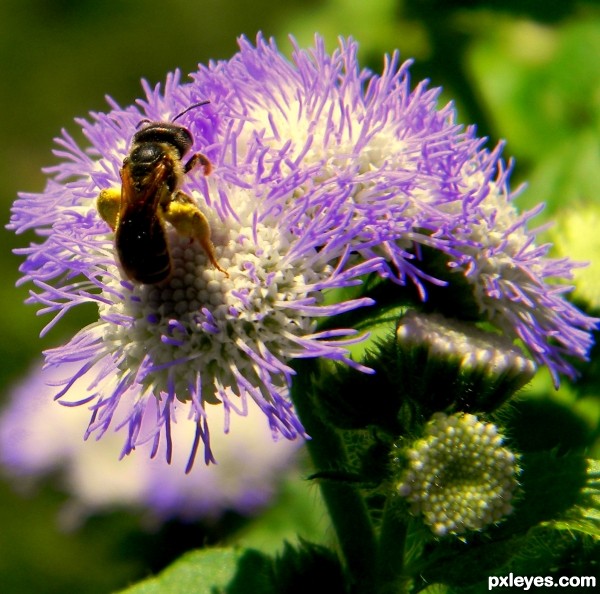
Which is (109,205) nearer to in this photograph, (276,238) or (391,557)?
(276,238)

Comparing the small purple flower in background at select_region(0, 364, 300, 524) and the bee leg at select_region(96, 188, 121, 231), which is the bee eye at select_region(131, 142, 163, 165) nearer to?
the bee leg at select_region(96, 188, 121, 231)

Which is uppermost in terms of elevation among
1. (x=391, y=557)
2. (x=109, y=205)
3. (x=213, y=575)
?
(x=109, y=205)

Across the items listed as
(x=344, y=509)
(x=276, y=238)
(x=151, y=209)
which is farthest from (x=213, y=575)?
(x=151, y=209)

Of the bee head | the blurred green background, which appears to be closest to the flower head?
the bee head

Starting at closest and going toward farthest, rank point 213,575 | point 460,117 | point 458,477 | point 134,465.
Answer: point 458,477, point 213,575, point 134,465, point 460,117

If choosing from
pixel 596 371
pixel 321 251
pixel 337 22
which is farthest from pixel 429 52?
A: pixel 321 251

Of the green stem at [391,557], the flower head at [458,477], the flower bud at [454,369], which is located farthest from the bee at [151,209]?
the green stem at [391,557]

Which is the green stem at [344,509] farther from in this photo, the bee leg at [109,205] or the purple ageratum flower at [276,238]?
the bee leg at [109,205]
